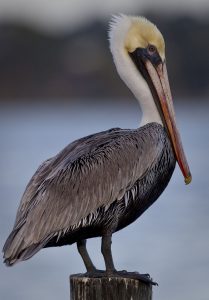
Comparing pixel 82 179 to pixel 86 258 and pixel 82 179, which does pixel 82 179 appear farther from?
pixel 86 258

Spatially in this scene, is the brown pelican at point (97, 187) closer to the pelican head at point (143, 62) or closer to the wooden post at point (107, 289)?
the pelican head at point (143, 62)

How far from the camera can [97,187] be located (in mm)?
6758

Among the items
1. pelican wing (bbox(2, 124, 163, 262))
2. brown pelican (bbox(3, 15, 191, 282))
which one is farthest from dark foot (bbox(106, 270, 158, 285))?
pelican wing (bbox(2, 124, 163, 262))

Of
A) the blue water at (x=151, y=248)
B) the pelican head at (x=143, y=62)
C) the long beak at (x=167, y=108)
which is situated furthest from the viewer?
the blue water at (x=151, y=248)

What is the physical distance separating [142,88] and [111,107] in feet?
145

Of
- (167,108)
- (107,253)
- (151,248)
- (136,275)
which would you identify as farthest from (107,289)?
(151,248)

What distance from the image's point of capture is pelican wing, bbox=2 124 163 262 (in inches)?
258

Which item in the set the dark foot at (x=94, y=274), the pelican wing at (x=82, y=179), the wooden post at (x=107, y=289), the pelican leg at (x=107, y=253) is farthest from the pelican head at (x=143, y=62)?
the wooden post at (x=107, y=289)

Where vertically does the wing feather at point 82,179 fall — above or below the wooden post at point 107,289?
above

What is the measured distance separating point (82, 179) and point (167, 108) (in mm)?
784

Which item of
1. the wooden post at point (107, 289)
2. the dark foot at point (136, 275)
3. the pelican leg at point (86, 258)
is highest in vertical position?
the pelican leg at point (86, 258)

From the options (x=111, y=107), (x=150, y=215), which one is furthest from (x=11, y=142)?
(x=150, y=215)

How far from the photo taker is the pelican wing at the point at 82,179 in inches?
258

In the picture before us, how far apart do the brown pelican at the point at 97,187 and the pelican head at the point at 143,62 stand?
53 mm
